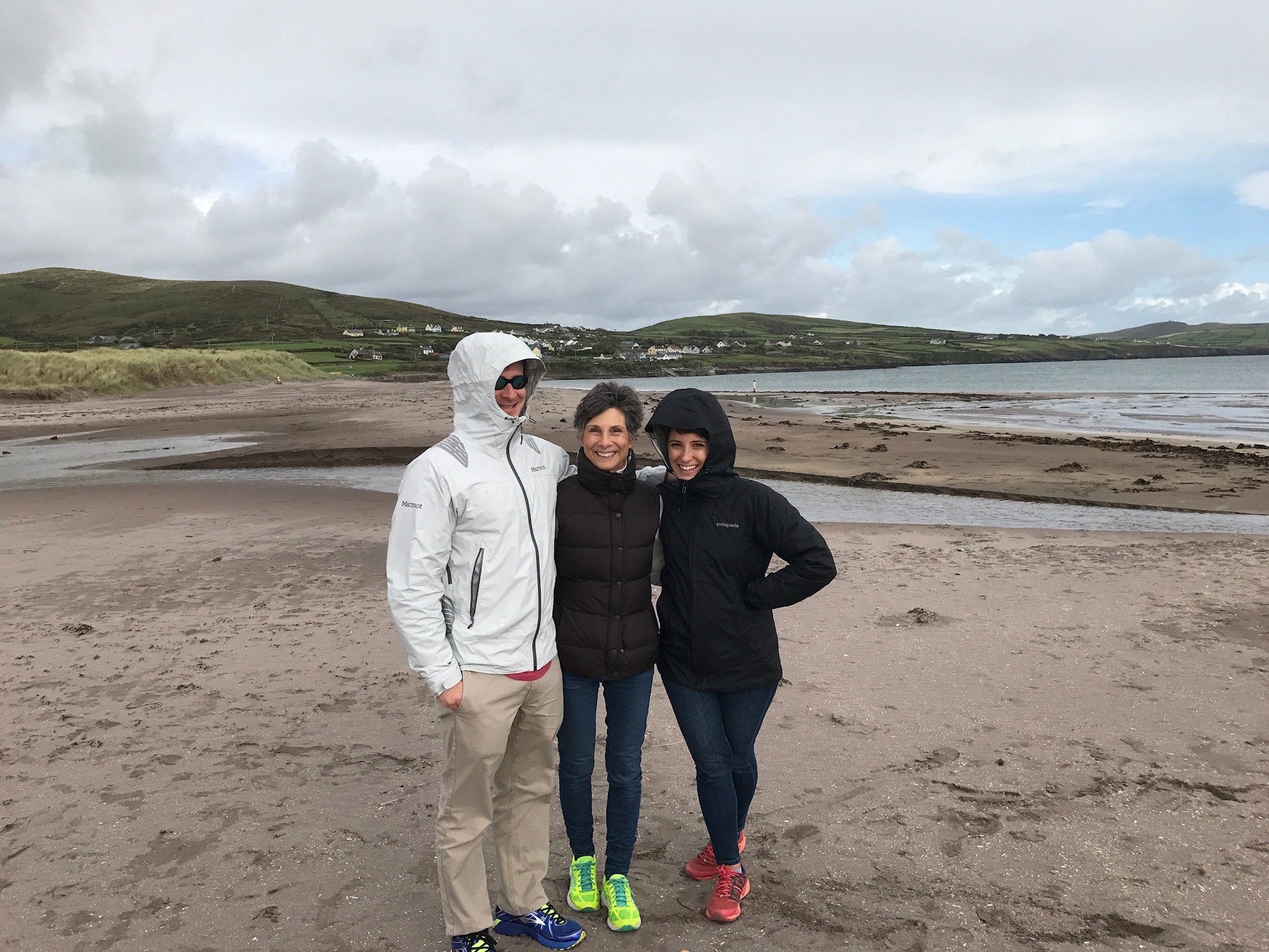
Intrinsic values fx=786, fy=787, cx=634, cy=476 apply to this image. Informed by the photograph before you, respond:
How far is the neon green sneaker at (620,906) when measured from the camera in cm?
351

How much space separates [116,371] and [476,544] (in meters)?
54.3

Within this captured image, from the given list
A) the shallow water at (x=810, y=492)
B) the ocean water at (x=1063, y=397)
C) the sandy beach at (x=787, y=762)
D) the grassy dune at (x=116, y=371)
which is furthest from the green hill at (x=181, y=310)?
the sandy beach at (x=787, y=762)

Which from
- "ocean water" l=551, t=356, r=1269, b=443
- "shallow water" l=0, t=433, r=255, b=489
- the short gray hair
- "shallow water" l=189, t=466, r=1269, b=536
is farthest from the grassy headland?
the short gray hair

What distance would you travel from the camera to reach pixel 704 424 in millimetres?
3439

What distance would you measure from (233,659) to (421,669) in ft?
15.5

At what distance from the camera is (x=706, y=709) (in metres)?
3.58

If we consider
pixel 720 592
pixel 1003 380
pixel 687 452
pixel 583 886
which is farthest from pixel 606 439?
pixel 1003 380

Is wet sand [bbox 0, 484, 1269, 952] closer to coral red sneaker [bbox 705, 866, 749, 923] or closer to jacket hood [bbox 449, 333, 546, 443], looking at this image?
coral red sneaker [bbox 705, 866, 749, 923]

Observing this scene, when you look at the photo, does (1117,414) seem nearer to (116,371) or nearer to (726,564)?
(726,564)

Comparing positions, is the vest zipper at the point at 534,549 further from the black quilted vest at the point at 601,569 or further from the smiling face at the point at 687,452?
the smiling face at the point at 687,452

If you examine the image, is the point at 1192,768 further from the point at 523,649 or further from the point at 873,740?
the point at 523,649

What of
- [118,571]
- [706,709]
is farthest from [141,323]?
[706,709]

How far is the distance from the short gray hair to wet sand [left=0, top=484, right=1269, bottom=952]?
7.47ft

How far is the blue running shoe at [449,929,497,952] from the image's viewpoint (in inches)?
128
